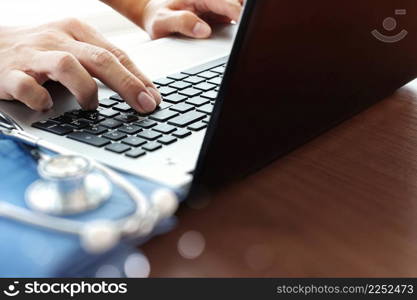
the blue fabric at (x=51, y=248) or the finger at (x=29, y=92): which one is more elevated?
the blue fabric at (x=51, y=248)

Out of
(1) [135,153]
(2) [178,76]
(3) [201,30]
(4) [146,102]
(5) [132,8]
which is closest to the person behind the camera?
(1) [135,153]

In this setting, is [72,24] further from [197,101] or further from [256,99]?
[256,99]

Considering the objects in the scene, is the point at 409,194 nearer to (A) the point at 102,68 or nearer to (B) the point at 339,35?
(B) the point at 339,35

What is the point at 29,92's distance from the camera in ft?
A: 2.04

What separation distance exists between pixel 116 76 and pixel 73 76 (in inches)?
1.9

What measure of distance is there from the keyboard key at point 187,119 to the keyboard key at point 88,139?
0.08 m

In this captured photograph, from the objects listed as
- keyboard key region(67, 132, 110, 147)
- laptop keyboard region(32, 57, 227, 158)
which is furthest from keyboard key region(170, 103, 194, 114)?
keyboard key region(67, 132, 110, 147)

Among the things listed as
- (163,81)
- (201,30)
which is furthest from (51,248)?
(201,30)

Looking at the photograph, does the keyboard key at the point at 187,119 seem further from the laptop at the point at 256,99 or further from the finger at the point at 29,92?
the finger at the point at 29,92

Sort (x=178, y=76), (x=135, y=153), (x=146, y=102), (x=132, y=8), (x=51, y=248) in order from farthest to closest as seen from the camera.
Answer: (x=132, y=8) → (x=178, y=76) → (x=146, y=102) → (x=135, y=153) → (x=51, y=248)

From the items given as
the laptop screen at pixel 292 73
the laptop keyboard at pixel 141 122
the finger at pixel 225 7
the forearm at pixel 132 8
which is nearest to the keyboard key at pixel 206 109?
the laptop keyboard at pixel 141 122

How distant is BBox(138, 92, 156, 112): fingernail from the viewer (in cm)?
62

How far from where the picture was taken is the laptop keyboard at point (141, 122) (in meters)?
0.55

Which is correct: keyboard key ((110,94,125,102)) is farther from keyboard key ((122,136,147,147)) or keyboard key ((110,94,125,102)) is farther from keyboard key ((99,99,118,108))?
keyboard key ((122,136,147,147))
